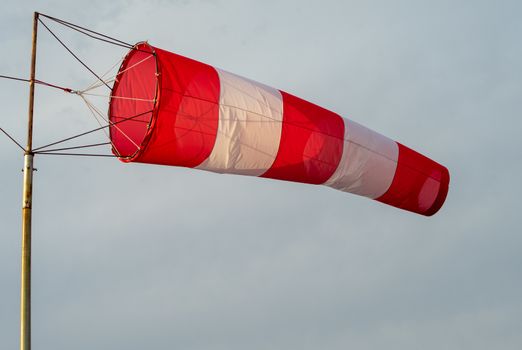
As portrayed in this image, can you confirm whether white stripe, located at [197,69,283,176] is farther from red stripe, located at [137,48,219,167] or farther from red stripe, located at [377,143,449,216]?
red stripe, located at [377,143,449,216]

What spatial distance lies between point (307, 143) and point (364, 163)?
5.67 ft

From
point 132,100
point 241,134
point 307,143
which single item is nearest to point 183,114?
point 241,134

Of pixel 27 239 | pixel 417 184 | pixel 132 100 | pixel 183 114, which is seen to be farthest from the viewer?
pixel 417 184

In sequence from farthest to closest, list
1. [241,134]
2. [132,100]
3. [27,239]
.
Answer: [132,100] → [241,134] → [27,239]

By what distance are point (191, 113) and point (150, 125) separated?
72 cm

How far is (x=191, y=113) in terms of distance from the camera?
14.2 metres

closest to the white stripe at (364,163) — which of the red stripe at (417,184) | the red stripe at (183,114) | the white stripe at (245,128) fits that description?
the red stripe at (417,184)

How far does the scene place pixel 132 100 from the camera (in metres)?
15.9

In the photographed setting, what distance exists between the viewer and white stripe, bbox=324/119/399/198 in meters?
16.7

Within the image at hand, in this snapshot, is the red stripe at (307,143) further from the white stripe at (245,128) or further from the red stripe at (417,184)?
the red stripe at (417,184)

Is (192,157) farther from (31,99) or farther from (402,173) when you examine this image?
(402,173)

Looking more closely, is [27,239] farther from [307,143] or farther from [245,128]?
[307,143]

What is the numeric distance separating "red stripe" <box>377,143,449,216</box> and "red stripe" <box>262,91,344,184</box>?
6.34 ft

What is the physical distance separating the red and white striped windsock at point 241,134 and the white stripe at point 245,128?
0.06 ft
